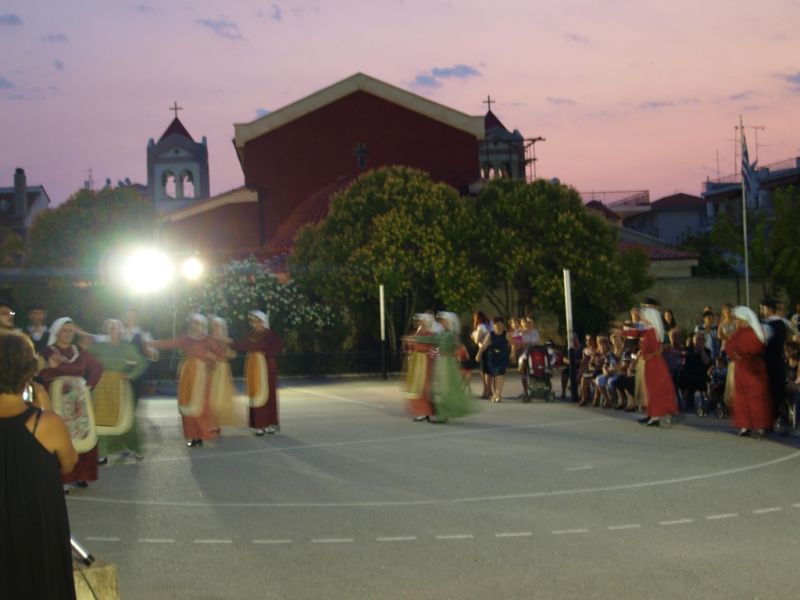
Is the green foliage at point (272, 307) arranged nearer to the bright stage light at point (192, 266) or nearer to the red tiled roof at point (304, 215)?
the bright stage light at point (192, 266)

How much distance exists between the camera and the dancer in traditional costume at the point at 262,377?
64.4 feet

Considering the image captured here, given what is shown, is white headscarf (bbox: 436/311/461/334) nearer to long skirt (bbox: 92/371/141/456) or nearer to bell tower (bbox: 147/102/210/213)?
long skirt (bbox: 92/371/141/456)

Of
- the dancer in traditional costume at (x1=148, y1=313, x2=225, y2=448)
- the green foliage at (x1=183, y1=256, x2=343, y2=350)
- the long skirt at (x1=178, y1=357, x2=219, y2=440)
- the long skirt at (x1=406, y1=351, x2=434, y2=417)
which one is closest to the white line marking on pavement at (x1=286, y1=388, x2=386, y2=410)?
the long skirt at (x1=406, y1=351, x2=434, y2=417)

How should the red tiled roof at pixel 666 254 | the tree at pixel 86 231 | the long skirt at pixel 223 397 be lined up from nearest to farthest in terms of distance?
the long skirt at pixel 223 397 → the red tiled roof at pixel 666 254 → the tree at pixel 86 231

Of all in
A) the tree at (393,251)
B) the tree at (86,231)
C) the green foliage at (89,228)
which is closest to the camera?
the tree at (393,251)

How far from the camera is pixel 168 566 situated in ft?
30.3

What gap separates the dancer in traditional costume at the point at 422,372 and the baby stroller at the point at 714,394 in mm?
4240

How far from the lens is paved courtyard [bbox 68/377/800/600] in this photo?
8.51m

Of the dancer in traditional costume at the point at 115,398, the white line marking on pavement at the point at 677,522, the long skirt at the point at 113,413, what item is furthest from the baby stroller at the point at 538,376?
the white line marking on pavement at the point at 677,522

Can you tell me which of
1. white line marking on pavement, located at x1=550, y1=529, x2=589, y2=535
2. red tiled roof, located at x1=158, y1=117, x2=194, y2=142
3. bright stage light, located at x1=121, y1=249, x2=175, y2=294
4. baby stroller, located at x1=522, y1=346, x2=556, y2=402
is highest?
red tiled roof, located at x1=158, y1=117, x2=194, y2=142

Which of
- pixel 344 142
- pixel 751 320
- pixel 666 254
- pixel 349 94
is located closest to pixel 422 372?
pixel 751 320

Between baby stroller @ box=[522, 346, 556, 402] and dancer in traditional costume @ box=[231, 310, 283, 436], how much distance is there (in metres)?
6.70

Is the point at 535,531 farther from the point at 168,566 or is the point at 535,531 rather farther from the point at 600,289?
the point at 600,289

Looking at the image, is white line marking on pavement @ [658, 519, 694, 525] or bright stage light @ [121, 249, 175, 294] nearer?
white line marking on pavement @ [658, 519, 694, 525]
